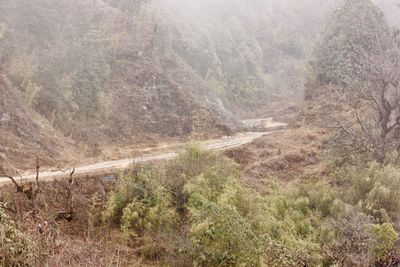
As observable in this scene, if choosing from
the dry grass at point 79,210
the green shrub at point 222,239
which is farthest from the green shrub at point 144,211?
the green shrub at point 222,239

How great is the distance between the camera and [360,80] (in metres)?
32.0

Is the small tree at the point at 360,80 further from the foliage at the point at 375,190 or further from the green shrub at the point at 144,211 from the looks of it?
the green shrub at the point at 144,211

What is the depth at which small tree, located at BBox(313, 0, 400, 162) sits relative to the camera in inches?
1076

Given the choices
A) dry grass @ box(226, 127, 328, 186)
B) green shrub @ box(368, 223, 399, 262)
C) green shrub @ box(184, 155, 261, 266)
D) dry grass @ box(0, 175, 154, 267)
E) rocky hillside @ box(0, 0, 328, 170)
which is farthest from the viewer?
rocky hillside @ box(0, 0, 328, 170)

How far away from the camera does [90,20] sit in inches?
1799

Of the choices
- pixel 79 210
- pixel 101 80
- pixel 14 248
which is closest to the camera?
pixel 14 248

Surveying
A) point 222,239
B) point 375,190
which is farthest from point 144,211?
point 375,190

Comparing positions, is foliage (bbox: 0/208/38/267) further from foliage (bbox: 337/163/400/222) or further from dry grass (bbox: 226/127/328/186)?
dry grass (bbox: 226/127/328/186)

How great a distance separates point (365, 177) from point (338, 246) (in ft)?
19.8

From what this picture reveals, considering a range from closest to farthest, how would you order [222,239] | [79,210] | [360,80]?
[222,239] < [79,210] < [360,80]

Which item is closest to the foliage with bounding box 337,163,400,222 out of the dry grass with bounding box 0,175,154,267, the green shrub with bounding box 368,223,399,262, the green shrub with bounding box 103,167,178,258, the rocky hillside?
the green shrub with bounding box 368,223,399,262

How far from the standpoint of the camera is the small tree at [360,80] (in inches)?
1076

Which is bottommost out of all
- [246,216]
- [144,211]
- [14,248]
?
[144,211]

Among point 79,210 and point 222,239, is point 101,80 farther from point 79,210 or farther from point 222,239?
point 222,239
